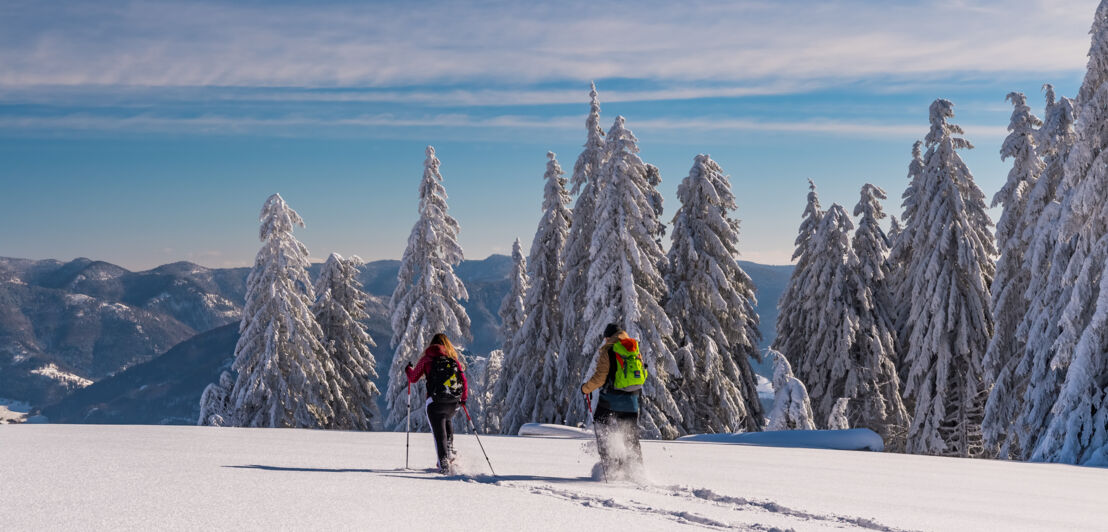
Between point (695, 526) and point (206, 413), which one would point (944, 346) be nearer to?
point (695, 526)

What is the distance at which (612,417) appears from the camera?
902 cm

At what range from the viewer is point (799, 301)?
110 ft

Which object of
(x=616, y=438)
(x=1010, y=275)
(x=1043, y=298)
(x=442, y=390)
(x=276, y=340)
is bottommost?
(x=616, y=438)

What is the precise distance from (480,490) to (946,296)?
967 inches

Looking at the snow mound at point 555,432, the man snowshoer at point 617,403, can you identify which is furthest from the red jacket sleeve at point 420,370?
the snow mound at point 555,432

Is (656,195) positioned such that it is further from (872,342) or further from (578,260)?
(872,342)

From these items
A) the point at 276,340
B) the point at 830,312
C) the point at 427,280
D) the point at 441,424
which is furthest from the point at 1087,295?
the point at 276,340

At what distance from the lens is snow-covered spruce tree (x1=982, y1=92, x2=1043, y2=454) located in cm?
2094

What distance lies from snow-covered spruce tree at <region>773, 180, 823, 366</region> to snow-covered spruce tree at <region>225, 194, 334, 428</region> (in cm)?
1930

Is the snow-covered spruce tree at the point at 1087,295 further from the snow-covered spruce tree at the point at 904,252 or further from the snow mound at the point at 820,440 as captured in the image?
the snow-covered spruce tree at the point at 904,252

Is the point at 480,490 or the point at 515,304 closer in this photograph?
the point at 480,490

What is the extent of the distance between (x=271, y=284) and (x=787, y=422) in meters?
18.3

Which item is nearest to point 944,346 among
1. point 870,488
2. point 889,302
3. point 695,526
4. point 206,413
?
point 889,302

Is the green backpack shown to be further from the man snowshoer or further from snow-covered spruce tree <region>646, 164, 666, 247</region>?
snow-covered spruce tree <region>646, 164, 666, 247</region>
